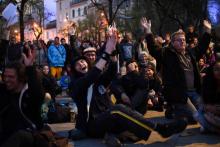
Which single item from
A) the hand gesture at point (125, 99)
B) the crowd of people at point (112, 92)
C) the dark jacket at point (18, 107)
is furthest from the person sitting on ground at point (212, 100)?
the dark jacket at point (18, 107)

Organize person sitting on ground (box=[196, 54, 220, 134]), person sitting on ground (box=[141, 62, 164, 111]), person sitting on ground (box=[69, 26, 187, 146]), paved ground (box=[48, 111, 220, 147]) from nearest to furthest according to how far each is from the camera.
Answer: person sitting on ground (box=[69, 26, 187, 146]) < paved ground (box=[48, 111, 220, 147]) < person sitting on ground (box=[196, 54, 220, 134]) < person sitting on ground (box=[141, 62, 164, 111])

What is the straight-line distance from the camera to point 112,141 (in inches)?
254

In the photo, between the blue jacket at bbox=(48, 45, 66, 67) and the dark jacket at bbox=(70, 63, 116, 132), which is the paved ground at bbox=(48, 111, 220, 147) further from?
the blue jacket at bbox=(48, 45, 66, 67)

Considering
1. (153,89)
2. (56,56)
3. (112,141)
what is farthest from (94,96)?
(56,56)

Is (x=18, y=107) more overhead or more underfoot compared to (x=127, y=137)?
more overhead

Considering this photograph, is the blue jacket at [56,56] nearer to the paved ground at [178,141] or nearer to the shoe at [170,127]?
the paved ground at [178,141]

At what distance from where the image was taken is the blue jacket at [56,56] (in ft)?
50.4

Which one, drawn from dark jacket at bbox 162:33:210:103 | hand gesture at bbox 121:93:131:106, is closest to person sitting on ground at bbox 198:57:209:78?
dark jacket at bbox 162:33:210:103

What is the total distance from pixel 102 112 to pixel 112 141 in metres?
0.61

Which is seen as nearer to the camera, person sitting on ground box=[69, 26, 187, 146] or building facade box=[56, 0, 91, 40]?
person sitting on ground box=[69, 26, 187, 146]

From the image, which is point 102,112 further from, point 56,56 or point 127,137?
point 56,56

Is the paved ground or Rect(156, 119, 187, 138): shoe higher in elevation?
Rect(156, 119, 187, 138): shoe

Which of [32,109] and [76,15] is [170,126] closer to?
[32,109]

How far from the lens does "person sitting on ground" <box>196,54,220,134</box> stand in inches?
279
